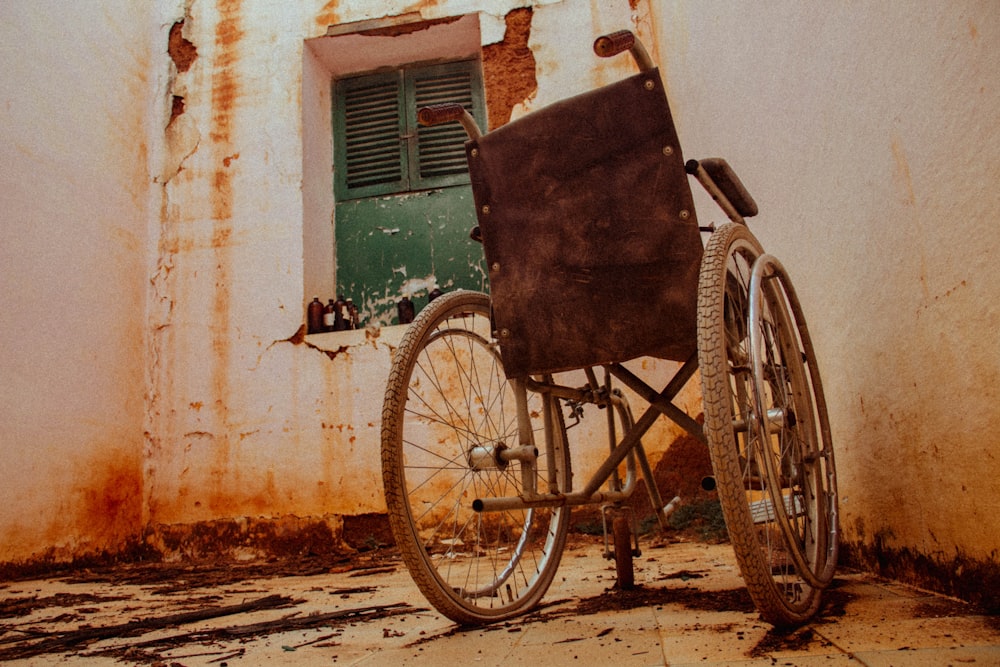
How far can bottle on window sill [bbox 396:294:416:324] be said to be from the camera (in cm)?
421

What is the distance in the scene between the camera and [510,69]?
427 cm

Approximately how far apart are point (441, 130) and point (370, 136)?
0.47 m

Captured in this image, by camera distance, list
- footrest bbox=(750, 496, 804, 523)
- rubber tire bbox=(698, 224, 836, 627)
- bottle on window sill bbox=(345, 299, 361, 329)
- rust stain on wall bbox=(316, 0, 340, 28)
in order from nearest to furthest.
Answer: rubber tire bbox=(698, 224, 836, 627) → footrest bbox=(750, 496, 804, 523) → bottle on window sill bbox=(345, 299, 361, 329) → rust stain on wall bbox=(316, 0, 340, 28)

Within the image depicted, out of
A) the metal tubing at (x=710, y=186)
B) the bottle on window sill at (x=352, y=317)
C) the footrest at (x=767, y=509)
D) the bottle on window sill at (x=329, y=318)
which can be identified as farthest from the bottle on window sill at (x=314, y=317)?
the footrest at (x=767, y=509)

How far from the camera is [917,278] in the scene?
147 cm

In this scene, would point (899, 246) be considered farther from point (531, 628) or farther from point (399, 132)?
point (399, 132)

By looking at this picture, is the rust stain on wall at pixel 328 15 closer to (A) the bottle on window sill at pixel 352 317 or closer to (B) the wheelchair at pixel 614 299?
(A) the bottle on window sill at pixel 352 317

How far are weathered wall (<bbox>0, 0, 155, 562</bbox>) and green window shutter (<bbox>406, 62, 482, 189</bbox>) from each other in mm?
1683

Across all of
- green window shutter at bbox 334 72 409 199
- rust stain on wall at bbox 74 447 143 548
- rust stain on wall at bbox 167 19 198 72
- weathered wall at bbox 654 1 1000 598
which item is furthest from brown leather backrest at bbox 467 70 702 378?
rust stain on wall at bbox 167 19 198 72

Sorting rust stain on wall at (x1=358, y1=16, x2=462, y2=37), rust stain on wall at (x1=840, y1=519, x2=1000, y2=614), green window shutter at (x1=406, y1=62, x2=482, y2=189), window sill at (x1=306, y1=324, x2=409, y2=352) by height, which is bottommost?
rust stain on wall at (x1=840, y1=519, x2=1000, y2=614)

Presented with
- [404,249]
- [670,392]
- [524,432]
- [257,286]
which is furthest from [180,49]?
[670,392]

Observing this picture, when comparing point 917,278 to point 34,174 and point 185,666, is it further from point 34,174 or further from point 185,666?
point 34,174

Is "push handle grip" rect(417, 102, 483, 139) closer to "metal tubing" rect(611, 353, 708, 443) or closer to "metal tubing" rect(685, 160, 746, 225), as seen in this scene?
"metal tubing" rect(685, 160, 746, 225)

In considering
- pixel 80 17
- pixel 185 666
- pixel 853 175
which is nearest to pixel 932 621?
pixel 853 175
